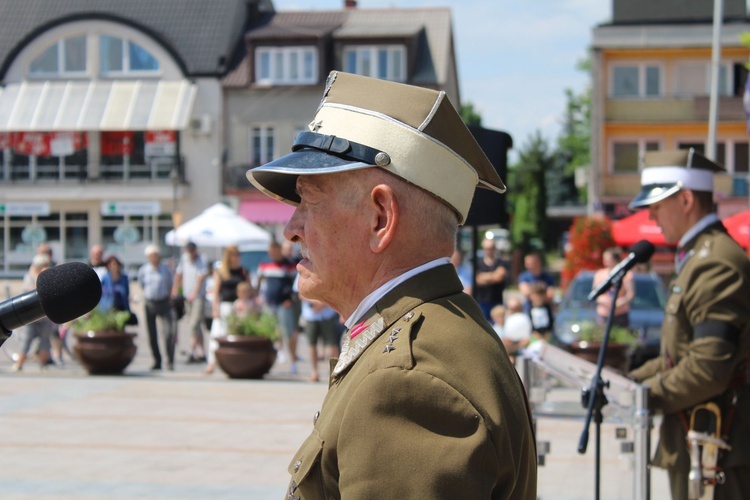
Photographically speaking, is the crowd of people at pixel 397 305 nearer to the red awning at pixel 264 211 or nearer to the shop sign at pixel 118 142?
the red awning at pixel 264 211

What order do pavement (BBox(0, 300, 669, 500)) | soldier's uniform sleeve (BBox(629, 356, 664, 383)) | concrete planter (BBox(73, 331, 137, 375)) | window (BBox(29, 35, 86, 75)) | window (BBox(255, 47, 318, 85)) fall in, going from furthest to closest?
1. window (BBox(29, 35, 86, 75))
2. window (BBox(255, 47, 318, 85))
3. concrete planter (BBox(73, 331, 137, 375))
4. pavement (BBox(0, 300, 669, 500))
5. soldier's uniform sleeve (BBox(629, 356, 664, 383))

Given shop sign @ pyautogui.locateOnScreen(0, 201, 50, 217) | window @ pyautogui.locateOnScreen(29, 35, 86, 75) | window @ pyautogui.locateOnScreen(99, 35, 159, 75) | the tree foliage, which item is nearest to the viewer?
window @ pyautogui.locateOnScreen(99, 35, 159, 75)

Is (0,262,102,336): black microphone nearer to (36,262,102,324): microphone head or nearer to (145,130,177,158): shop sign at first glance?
(36,262,102,324): microphone head

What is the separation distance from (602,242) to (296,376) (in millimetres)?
13662

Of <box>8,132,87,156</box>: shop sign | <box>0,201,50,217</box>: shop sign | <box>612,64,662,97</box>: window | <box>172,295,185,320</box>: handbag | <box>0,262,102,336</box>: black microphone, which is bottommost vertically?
<box>0,201,50,217</box>: shop sign

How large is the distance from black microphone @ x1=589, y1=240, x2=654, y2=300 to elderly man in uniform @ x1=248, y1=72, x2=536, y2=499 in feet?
8.41

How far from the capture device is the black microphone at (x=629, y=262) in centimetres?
485

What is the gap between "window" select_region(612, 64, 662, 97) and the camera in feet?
143

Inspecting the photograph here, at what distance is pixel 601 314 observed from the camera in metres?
13.3

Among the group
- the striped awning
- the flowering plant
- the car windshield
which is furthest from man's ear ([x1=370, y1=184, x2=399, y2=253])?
the striped awning

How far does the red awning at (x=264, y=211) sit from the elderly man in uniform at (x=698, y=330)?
37341mm

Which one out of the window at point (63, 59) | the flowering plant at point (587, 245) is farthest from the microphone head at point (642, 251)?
the window at point (63, 59)

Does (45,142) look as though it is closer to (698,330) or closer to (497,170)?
(497,170)

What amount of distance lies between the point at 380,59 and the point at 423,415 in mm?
41665
